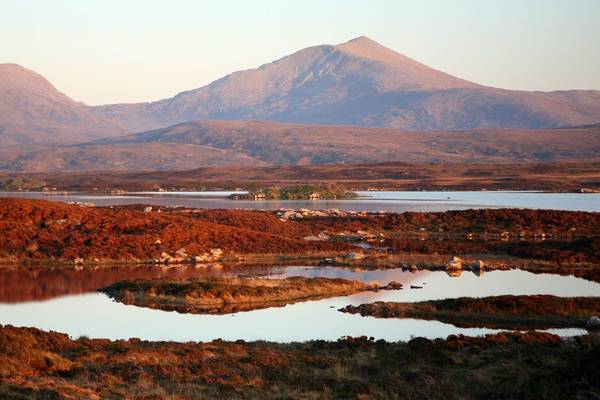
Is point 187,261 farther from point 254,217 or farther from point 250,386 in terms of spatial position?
point 250,386

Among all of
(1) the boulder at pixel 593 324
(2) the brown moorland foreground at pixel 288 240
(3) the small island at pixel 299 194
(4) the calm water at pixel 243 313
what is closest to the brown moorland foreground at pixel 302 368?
(4) the calm water at pixel 243 313

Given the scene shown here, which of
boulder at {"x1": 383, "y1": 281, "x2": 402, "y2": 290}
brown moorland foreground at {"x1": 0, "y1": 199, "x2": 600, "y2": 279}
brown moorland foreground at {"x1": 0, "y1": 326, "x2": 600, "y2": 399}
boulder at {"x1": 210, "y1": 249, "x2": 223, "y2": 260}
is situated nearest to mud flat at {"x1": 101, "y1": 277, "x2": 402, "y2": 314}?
boulder at {"x1": 383, "y1": 281, "x2": 402, "y2": 290}

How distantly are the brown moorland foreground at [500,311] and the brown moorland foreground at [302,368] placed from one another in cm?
539

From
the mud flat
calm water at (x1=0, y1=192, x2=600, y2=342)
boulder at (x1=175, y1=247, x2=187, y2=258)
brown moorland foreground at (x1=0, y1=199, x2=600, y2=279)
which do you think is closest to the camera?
calm water at (x1=0, y1=192, x2=600, y2=342)

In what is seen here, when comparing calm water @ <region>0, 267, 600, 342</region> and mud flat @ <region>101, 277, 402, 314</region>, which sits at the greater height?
mud flat @ <region>101, 277, 402, 314</region>

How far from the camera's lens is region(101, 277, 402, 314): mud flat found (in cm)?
3425

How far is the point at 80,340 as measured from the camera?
2603 cm

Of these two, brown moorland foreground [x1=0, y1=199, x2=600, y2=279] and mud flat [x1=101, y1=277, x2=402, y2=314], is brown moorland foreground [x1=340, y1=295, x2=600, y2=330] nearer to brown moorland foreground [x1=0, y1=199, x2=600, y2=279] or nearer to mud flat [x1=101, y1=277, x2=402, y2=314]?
mud flat [x1=101, y1=277, x2=402, y2=314]

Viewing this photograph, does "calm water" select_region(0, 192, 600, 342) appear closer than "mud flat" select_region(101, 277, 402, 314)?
Yes

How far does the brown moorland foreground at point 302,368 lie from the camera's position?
19500 millimetres

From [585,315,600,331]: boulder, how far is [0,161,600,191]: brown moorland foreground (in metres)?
102

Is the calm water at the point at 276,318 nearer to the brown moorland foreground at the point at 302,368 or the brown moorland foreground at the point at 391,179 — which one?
the brown moorland foreground at the point at 302,368

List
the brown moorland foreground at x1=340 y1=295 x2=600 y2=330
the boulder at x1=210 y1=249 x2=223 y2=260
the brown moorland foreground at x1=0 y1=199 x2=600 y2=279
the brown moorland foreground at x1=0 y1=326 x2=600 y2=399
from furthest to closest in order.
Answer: the boulder at x1=210 y1=249 x2=223 y2=260 → the brown moorland foreground at x1=0 y1=199 x2=600 y2=279 → the brown moorland foreground at x1=340 y1=295 x2=600 y2=330 → the brown moorland foreground at x1=0 y1=326 x2=600 y2=399

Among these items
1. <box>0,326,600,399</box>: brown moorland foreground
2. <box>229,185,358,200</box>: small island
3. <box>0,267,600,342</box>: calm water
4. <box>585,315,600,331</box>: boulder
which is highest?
<box>229,185,358,200</box>: small island
